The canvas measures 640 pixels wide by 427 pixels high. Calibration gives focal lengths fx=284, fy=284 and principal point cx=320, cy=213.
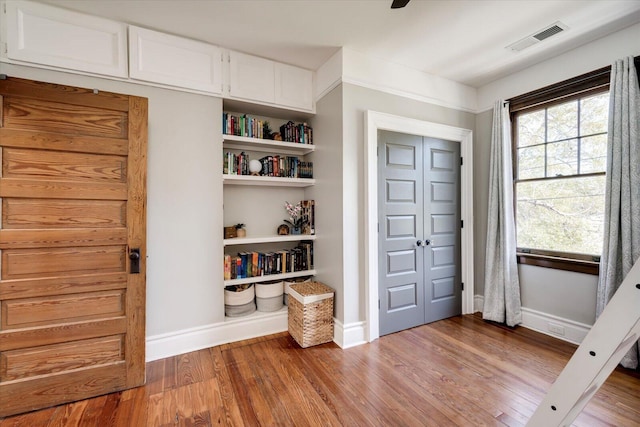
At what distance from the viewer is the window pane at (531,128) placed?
2924 mm

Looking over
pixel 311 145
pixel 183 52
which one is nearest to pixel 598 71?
pixel 311 145

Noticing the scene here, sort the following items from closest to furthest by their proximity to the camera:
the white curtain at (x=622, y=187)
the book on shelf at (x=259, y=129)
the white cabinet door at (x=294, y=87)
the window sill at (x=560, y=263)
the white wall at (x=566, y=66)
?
the white curtain at (x=622, y=187) → the white wall at (x=566, y=66) → the window sill at (x=560, y=263) → the book on shelf at (x=259, y=129) → the white cabinet door at (x=294, y=87)

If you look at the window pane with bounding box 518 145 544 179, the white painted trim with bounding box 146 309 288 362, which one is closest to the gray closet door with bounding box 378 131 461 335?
the window pane with bounding box 518 145 544 179

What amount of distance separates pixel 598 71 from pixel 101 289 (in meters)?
4.32

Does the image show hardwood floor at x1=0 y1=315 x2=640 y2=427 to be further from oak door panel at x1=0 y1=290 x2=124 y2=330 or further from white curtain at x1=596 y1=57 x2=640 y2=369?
white curtain at x1=596 y1=57 x2=640 y2=369

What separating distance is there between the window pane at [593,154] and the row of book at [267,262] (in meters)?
2.70

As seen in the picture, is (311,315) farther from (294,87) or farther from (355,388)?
(294,87)

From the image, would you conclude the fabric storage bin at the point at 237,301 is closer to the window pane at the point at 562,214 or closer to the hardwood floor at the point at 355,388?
the hardwood floor at the point at 355,388

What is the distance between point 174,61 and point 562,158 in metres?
3.69

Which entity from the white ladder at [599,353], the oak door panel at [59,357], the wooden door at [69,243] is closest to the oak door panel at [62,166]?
the wooden door at [69,243]

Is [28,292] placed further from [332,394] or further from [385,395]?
[385,395]

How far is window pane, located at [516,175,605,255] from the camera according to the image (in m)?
2.54

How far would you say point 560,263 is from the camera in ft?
8.95

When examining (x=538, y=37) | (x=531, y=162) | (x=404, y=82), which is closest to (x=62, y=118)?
(x=404, y=82)
